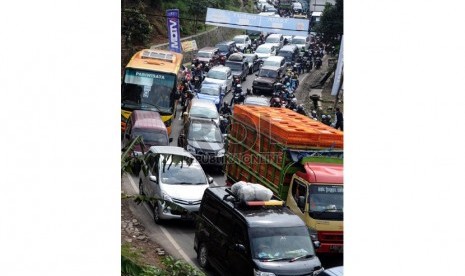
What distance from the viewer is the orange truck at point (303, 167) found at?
10.9 m

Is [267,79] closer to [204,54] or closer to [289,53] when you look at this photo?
[204,54]

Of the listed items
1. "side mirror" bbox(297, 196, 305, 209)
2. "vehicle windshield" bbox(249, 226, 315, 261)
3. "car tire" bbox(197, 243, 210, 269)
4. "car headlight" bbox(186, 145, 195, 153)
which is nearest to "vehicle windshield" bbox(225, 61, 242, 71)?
"car headlight" bbox(186, 145, 195, 153)

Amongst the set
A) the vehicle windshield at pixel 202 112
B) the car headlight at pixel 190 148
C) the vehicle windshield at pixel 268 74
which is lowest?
the car headlight at pixel 190 148

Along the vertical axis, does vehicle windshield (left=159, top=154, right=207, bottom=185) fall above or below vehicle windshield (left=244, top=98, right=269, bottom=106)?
below

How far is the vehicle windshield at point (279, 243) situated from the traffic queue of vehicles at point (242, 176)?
1 cm

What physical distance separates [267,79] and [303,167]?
17399 mm

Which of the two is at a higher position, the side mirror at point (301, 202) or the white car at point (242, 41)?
the white car at point (242, 41)

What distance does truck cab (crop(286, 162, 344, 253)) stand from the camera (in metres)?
10.8

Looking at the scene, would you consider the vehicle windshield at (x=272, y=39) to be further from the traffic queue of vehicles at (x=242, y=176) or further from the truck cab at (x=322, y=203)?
the truck cab at (x=322, y=203)

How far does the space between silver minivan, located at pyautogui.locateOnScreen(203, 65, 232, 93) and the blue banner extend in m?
6.00

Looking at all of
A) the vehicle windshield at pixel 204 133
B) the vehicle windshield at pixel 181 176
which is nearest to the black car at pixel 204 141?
the vehicle windshield at pixel 204 133

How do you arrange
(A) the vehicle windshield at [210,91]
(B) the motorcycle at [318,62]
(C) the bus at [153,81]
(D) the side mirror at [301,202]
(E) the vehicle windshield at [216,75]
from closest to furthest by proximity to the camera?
(D) the side mirror at [301,202] < (C) the bus at [153,81] < (B) the motorcycle at [318,62] < (A) the vehicle windshield at [210,91] < (E) the vehicle windshield at [216,75]

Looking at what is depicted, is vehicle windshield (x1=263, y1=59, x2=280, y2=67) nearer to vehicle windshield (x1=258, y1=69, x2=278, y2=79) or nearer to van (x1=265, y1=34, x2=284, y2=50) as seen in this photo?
vehicle windshield (x1=258, y1=69, x2=278, y2=79)
